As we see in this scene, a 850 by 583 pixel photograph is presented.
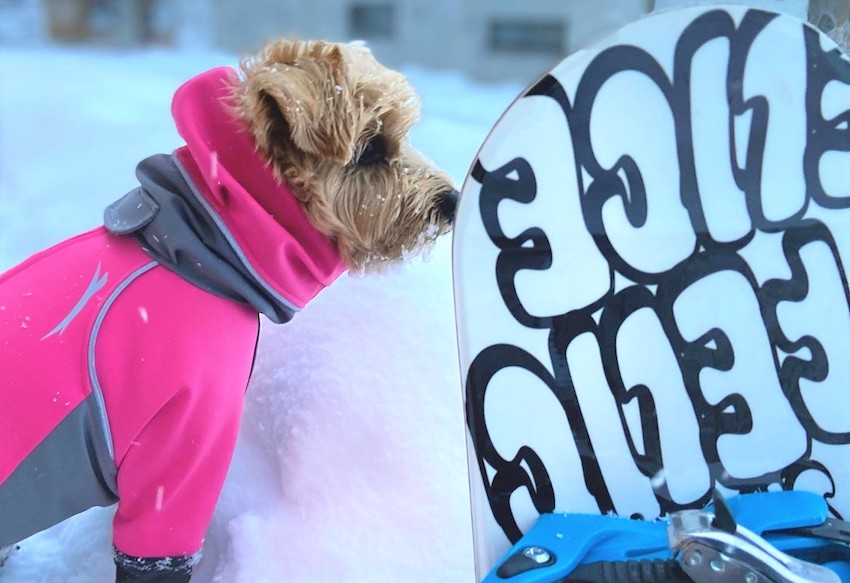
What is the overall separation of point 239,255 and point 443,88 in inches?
195

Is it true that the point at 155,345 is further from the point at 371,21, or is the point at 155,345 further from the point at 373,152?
the point at 371,21

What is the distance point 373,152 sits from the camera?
1.22m

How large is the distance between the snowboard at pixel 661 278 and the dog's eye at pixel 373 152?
0.75 feet

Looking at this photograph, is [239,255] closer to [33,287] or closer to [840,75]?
[33,287]

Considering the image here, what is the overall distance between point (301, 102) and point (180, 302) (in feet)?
1.12

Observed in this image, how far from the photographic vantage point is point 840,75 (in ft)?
3.56

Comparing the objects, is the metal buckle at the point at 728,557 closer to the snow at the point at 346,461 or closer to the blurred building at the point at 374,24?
the snow at the point at 346,461

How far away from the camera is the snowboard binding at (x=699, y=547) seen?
0.85 m

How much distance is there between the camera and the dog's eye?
3.94ft

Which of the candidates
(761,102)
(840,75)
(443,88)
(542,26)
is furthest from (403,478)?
(542,26)

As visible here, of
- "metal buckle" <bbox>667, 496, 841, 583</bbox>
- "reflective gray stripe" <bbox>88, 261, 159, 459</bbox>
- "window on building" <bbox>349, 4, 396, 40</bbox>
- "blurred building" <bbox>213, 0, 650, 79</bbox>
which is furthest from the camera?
"window on building" <bbox>349, 4, 396, 40</bbox>

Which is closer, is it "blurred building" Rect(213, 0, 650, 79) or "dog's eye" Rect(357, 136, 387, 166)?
"dog's eye" Rect(357, 136, 387, 166)

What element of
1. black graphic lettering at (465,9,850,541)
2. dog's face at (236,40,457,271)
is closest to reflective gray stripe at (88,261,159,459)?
dog's face at (236,40,457,271)

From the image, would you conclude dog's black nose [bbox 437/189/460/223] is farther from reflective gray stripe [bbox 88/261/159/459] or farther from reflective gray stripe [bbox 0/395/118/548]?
reflective gray stripe [bbox 0/395/118/548]
